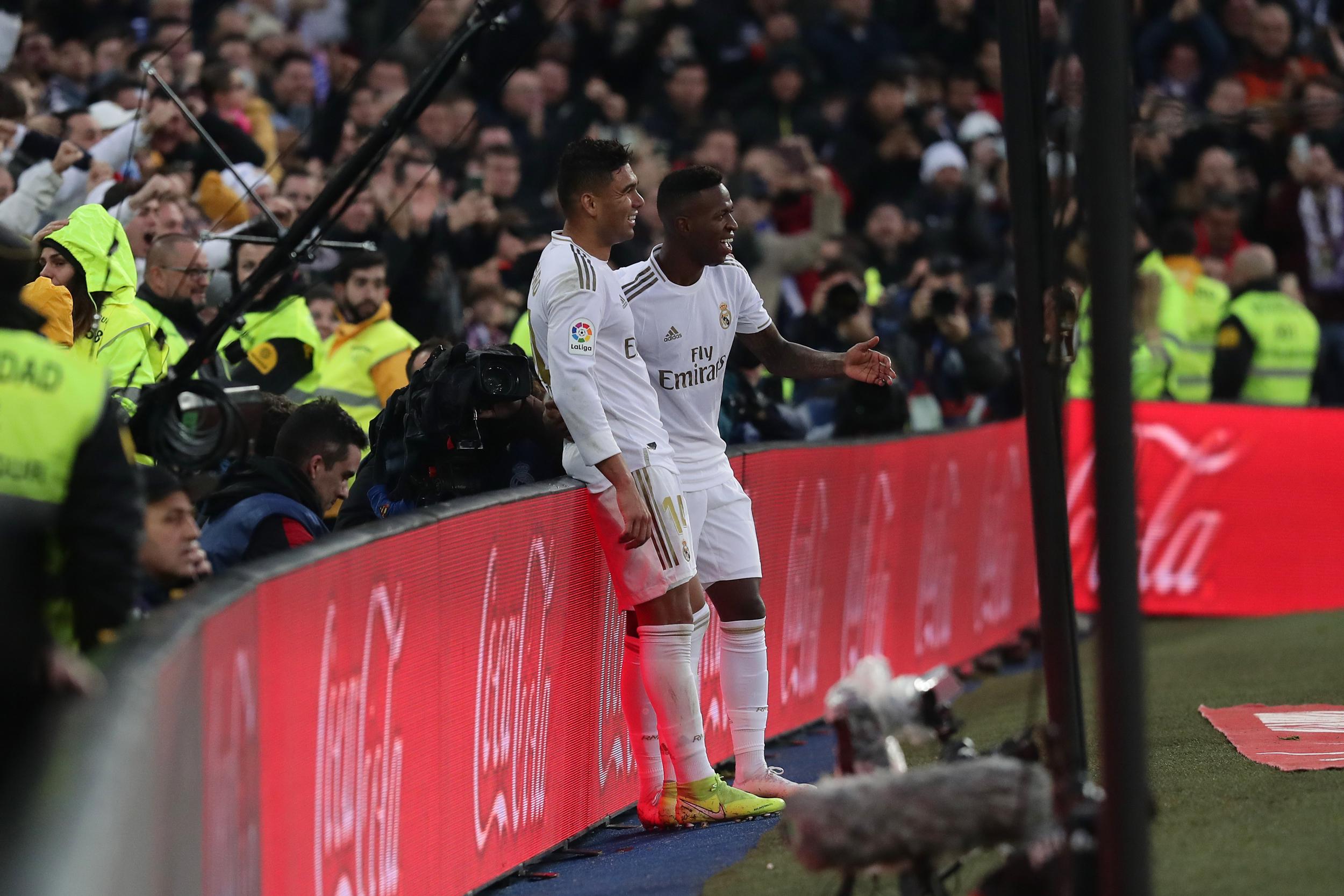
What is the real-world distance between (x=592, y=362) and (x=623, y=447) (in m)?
0.39

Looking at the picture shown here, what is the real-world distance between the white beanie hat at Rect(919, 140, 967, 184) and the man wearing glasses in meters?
9.31

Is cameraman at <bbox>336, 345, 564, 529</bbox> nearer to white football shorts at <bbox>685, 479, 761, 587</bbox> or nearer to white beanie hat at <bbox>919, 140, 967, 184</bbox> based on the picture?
white football shorts at <bbox>685, 479, 761, 587</bbox>

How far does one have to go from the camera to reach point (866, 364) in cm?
782

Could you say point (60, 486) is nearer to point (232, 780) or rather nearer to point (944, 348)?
point (232, 780)

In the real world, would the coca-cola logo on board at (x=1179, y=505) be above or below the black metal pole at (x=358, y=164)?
below

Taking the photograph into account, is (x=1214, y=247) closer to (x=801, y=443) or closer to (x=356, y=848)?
(x=801, y=443)

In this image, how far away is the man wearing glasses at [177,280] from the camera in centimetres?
962

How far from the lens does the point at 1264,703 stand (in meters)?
9.68

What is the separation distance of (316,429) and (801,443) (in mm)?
3441

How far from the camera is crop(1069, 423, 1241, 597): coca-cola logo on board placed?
14.9 meters

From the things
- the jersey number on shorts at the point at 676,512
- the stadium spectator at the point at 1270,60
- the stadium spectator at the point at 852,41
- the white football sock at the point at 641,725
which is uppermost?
the stadium spectator at the point at 852,41

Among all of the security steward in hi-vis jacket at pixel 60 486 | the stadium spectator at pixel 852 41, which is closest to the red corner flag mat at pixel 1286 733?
the security steward in hi-vis jacket at pixel 60 486

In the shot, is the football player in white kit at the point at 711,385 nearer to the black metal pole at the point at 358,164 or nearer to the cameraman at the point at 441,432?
the cameraman at the point at 441,432

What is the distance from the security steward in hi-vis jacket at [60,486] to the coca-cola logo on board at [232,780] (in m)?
0.35
